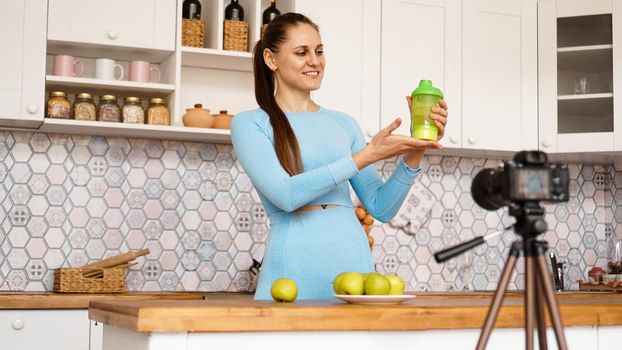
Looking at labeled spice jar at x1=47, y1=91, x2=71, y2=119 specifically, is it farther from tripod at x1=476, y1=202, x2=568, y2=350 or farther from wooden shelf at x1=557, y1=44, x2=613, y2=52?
tripod at x1=476, y1=202, x2=568, y2=350

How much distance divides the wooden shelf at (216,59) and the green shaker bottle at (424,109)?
1.74 m

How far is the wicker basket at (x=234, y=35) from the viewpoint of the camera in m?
3.75

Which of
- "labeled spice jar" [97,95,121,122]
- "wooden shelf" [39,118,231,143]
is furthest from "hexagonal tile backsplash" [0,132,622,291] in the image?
"labeled spice jar" [97,95,121,122]

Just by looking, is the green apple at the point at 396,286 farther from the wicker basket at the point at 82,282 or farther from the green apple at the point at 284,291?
the wicker basket at the point at 82,282

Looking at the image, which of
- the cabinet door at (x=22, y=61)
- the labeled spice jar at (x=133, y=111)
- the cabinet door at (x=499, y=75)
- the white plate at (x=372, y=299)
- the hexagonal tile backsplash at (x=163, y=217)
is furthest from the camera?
the cabinet door at (x=499, y=75)

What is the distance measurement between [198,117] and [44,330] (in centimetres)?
101

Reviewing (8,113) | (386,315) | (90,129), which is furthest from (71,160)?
(386,315)

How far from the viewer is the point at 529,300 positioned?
1.30 m

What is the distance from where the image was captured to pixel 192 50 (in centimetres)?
366

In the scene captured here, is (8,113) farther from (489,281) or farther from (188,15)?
(489,281)

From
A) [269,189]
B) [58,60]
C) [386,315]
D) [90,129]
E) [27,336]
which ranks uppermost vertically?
[58,60]

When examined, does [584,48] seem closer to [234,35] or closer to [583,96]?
[583,96]

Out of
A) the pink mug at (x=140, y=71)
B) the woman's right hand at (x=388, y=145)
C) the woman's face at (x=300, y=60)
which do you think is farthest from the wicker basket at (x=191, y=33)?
the woman's right hand at (x=388, y=145)

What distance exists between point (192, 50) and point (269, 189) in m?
1.66
